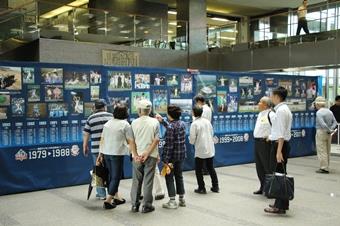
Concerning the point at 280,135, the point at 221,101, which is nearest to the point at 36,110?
the point at 280,135

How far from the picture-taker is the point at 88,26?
1250 centimetres

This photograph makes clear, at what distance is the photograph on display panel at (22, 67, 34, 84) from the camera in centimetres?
688

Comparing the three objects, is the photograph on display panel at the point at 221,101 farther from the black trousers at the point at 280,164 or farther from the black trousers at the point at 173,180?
the black trousers at the point at 173,180

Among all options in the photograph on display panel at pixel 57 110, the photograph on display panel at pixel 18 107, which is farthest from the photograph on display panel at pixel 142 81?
the photograph on display panel at pixel 18 107

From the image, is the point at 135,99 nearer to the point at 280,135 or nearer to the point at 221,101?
the point at 221,101

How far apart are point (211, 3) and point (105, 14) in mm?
6925

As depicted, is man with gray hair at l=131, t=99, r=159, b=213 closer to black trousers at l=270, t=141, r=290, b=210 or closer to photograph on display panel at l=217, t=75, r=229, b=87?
black trousers at l=270, t=141, r=290, b=210

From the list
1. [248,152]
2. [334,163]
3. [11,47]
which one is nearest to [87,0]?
[11,47]

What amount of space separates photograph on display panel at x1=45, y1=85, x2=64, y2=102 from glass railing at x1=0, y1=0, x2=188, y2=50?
13.3 ft

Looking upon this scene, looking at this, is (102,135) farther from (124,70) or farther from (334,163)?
(334,163)

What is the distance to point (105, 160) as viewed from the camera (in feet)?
19.2

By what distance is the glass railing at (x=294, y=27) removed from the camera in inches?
511

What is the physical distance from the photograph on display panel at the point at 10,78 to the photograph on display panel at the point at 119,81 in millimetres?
1585

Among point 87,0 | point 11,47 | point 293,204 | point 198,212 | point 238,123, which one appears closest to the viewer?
point 198,212
